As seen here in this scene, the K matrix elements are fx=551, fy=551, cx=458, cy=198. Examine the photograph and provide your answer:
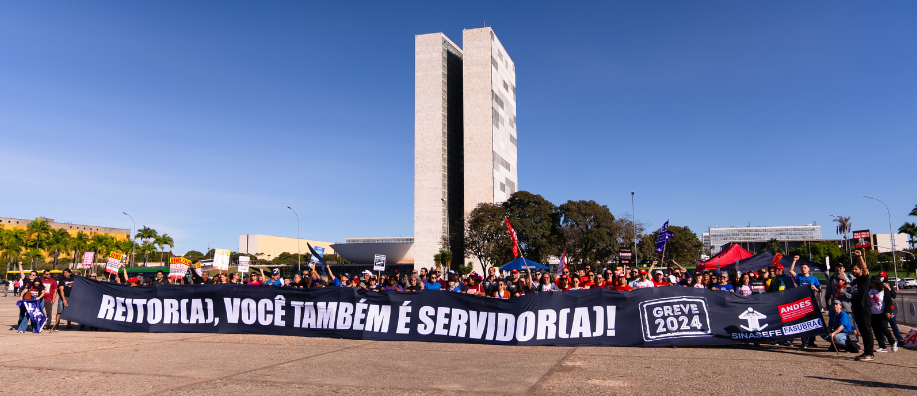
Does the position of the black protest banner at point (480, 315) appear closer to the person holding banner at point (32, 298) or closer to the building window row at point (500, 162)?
the person holding banner at point (32, 298)

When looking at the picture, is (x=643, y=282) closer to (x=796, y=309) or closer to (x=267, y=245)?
(x=796, y=309)

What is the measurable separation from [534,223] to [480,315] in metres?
51.2

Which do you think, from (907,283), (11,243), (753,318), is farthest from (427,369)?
(11,243)

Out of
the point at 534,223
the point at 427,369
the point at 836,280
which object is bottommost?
the point at 427,369

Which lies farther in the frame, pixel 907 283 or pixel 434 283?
pixel 907 283

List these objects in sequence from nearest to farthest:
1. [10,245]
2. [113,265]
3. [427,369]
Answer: [427,369] < [113,265] < [10,245]

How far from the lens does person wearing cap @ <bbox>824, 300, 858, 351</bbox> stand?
10227 mm

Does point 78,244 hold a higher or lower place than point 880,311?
higher

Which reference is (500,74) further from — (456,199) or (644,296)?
(644,296)

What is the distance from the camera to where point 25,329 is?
1450 cm

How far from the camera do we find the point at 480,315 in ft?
38.1

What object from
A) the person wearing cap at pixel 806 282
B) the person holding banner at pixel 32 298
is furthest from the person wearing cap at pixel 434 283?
the person holding banner at pixel 32 298

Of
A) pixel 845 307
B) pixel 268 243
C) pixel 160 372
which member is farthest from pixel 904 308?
pixel 268 243

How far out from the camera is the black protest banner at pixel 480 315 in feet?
35.4
